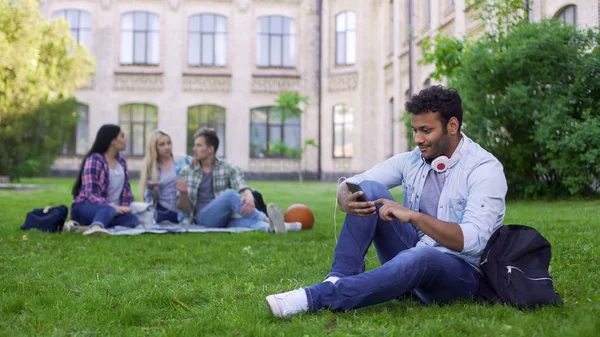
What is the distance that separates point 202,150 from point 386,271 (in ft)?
19.4

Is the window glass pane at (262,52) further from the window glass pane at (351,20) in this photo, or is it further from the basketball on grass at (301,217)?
the basketball on grass at (301,217)

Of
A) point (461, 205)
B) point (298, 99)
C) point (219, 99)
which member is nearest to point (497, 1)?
point (461, 205)

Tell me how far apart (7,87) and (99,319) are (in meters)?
20.5

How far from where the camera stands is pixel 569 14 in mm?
15914

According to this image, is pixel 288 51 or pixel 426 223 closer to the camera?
pixel 426 223

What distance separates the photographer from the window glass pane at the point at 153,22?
35.7 metres

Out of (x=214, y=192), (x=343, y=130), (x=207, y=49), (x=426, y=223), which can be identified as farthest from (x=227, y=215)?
(x=207, y=49)

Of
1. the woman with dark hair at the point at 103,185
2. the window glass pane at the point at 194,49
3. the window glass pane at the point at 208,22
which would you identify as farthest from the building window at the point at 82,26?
the woman with dark hair at the point at 103,185

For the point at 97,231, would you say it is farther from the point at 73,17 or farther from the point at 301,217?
the point at 73,17

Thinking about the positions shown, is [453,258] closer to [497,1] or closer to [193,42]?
[497,1]

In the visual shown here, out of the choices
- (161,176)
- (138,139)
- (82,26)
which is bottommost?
(161,176)

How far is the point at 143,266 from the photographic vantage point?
6594 mm

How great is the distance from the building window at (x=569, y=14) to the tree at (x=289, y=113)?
1894cm

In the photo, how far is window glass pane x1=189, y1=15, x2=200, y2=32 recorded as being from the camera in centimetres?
3597
